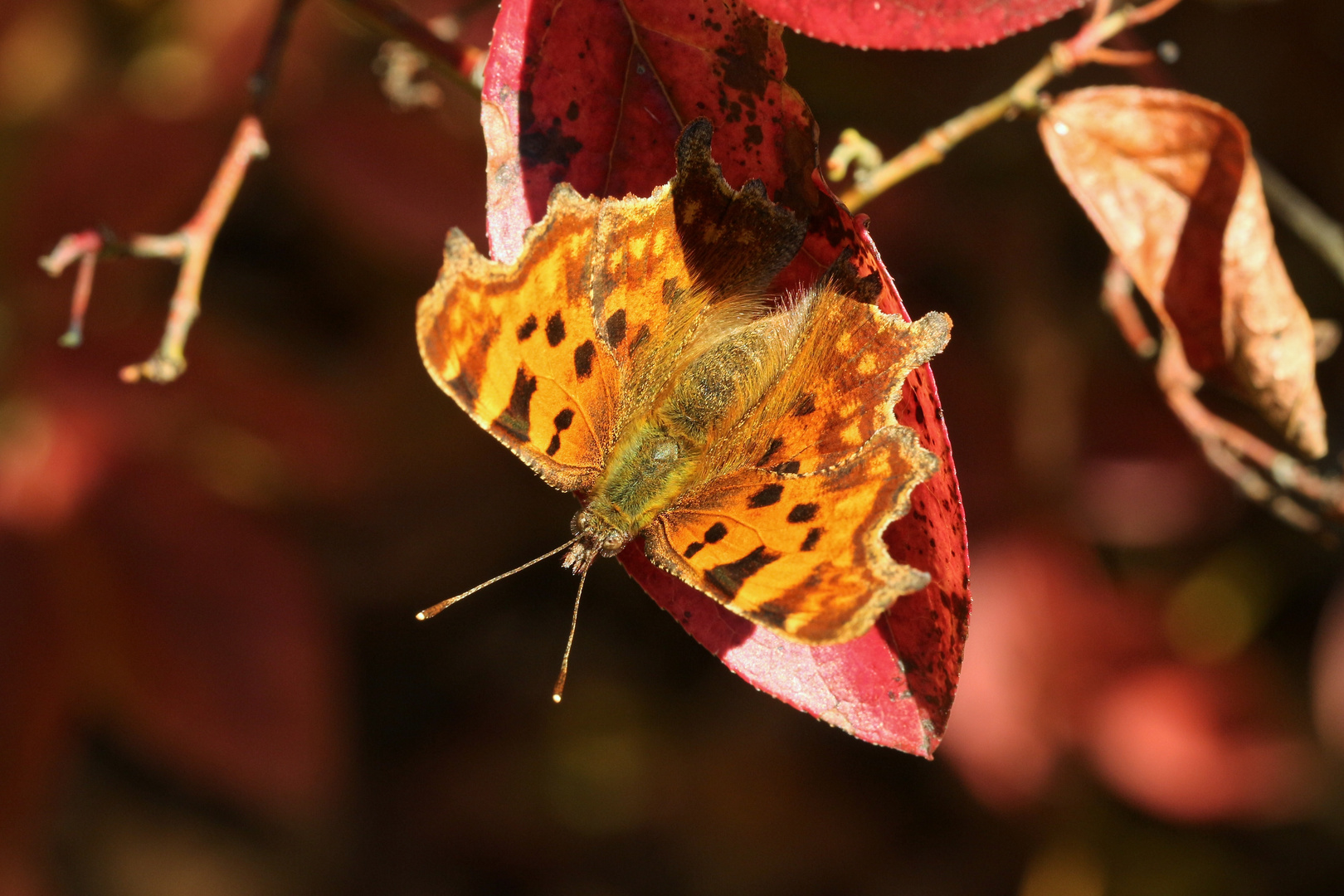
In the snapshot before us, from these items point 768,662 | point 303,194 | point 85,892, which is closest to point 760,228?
point 768,662

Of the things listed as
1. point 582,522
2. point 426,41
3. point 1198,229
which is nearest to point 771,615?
point 582,522

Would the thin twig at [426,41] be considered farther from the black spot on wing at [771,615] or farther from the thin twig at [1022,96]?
the black spot on wing at [771,615]

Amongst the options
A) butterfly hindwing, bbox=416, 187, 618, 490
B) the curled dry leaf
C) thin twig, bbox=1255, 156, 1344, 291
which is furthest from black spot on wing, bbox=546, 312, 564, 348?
thin twig, bbox=1255, 156, 1344, 291

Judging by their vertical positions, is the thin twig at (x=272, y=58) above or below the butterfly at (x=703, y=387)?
above

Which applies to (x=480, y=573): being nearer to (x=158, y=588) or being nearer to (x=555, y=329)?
(x=158, y=588)

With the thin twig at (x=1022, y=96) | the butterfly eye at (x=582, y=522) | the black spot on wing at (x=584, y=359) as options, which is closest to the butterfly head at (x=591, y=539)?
the butterfly eye at (x=582, y=522)

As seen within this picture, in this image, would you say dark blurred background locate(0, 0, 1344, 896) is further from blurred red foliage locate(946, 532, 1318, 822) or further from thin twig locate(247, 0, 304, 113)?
thin twig locate(247, 0, 304, 113)
